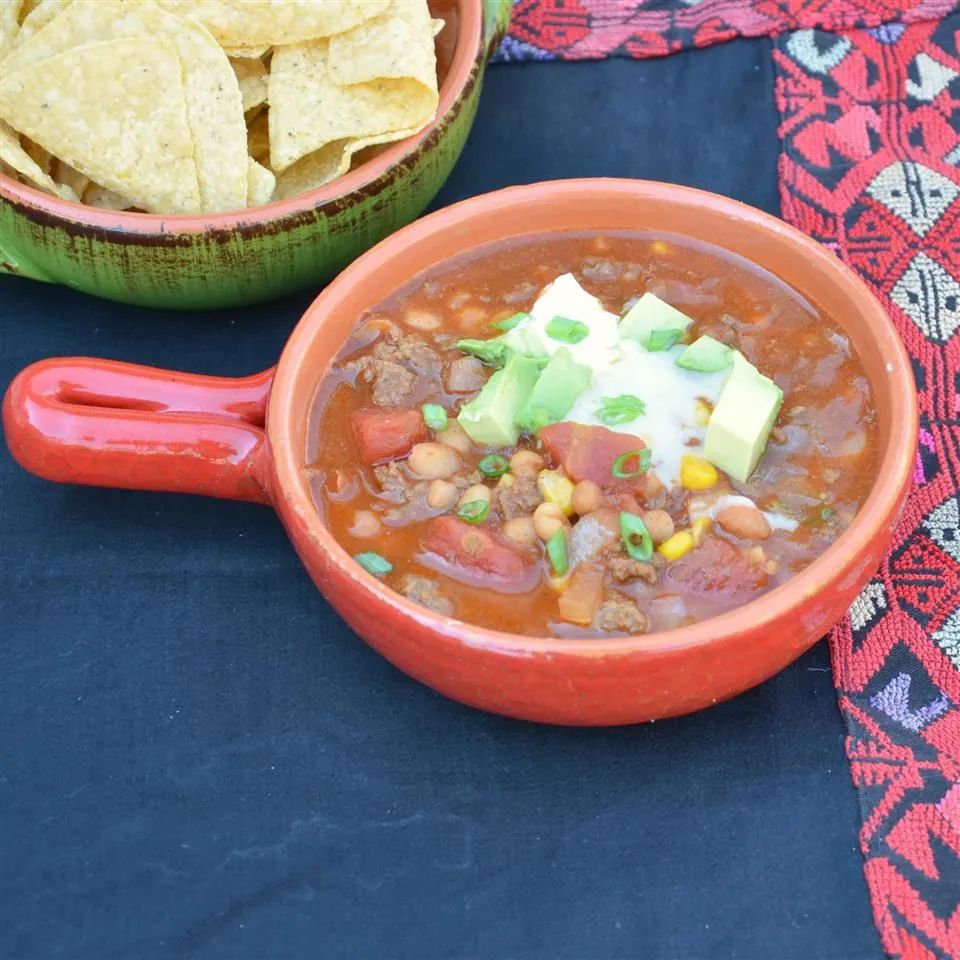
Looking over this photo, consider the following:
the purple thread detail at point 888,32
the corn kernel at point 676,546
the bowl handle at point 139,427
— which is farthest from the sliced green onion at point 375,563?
the purple thread detail at point 888,32

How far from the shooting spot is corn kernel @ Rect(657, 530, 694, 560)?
2.42 metres

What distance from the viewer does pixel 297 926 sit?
2381 mm

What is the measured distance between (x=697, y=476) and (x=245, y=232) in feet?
3.81

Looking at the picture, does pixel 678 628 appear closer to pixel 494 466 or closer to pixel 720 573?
pixel 720 573

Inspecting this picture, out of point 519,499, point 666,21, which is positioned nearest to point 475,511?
point 519,499

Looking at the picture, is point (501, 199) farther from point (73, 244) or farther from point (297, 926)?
point (297, 926)

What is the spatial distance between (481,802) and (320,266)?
4.35ft

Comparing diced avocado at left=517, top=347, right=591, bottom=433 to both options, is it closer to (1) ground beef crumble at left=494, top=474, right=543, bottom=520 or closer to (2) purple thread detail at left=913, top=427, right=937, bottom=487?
(1) ground beef crumble at left=494, top=474, right=543, bottom=520

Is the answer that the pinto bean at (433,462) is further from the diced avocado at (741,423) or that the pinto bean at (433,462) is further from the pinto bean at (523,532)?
the diced avocado at (741,423)

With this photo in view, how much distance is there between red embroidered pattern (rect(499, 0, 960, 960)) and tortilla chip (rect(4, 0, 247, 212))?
1.10 meters

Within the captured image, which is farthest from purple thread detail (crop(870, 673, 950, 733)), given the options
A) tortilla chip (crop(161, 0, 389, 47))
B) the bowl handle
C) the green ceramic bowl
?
tortilla chip (crop(161, 0, 389, 47))

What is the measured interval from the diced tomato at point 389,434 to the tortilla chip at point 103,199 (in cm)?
96

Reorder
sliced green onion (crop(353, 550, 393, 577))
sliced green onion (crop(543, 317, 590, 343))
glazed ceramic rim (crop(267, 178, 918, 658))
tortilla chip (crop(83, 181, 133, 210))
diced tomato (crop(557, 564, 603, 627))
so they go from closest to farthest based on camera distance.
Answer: glazed ceramic rim (crop(267, 178, 918, 658)), diced tomato (crop(557, 564, 603, 627)), sliced green onion (crop(353, 550, 393, 577)), sliced green onion (crop(543, 317, 590, 343)), tortilla chip (crop(83, 181, 133, 210))

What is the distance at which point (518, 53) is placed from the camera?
382cm
